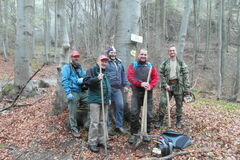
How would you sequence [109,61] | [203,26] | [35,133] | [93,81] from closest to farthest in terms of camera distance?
1. [93,81]
2. [109,61]
3. [35,133]
4. [203,26]

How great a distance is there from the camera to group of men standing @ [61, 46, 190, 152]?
16.0 feet

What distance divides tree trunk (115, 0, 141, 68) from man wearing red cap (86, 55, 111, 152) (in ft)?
4.18

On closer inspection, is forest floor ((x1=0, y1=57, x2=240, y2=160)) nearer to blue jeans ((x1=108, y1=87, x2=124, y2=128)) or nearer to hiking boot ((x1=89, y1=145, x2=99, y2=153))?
hiking boot ((x1=89, y1=145, x2=99, y2=153))

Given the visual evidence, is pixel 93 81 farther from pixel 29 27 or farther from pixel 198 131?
pixel 29 27

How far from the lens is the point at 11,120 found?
700 cm

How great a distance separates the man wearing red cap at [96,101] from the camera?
4820mm

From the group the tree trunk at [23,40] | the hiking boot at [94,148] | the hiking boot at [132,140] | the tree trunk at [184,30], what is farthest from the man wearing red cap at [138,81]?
the tree trunk at [23,40]

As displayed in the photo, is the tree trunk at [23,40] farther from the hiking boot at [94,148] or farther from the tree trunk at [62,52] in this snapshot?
the hiking boot at [94,148]

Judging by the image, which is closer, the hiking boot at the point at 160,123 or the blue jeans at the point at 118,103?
the blue jeans at the point at 118,103

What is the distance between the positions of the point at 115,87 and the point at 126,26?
1.89 meters

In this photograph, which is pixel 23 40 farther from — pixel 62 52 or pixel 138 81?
pixel 138 81

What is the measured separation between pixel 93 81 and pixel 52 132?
2.14 m

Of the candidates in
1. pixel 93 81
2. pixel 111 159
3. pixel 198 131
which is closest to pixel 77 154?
pixel 111 159

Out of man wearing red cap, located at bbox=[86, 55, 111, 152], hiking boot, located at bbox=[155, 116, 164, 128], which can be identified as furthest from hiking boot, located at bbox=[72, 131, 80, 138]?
hiking boot, located at bbox=[155, 116, 164, 128]
